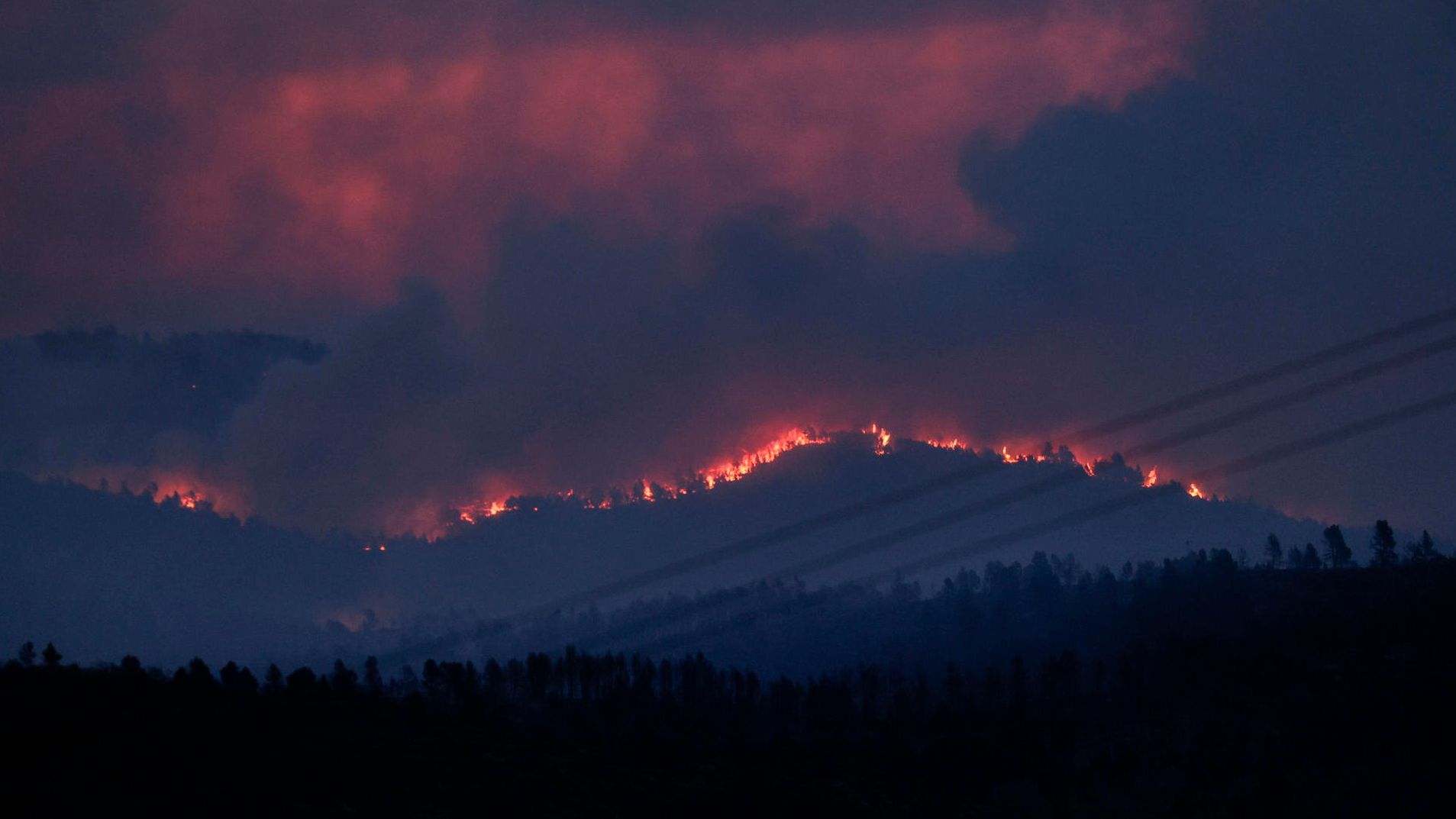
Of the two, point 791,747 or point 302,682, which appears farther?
point 302,682

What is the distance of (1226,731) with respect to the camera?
154375mm

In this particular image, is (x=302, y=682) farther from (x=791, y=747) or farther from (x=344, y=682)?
(x=791, y=747)

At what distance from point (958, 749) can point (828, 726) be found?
3584 centimetres

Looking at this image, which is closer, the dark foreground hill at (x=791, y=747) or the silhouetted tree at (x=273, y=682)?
the dark foreground hill at (x=791, y=747)

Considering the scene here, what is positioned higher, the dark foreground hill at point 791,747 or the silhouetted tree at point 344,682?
the silhouetted tree at point 344,682

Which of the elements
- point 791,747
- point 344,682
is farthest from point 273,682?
point 791,747

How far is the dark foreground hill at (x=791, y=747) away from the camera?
330 ft

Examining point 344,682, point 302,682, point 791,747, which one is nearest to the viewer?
point 791,747

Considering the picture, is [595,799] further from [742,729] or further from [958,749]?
[742,729]

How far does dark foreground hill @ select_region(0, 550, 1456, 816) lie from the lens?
10050 cm

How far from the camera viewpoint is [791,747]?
14738 centimetres

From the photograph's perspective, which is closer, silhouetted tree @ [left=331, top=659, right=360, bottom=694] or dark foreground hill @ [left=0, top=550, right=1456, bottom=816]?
dark foreground hill @ [left=0, top=550, right=1456, bottom=816]

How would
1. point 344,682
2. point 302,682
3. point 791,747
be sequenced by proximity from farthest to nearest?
point 344,682 → point 302,682 → point 791,747

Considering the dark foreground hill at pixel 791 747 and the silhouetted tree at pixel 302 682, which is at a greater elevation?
the silhouetted tree at pixel 302 682
